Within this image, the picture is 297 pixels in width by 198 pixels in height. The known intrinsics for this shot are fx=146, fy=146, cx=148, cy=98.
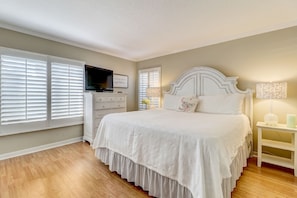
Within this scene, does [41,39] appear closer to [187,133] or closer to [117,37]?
[117,37]

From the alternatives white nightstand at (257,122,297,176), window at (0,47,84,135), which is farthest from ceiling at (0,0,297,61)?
white nightstand at (257,122,297,176)

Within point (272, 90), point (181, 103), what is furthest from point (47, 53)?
point (272, 90)

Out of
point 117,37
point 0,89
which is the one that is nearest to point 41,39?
A: point 0,89

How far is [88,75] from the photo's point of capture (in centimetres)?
371

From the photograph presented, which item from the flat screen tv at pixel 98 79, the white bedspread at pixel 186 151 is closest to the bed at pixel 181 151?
the white bedspread at pixel 186 151

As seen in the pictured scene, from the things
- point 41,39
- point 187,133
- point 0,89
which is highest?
point 41,39

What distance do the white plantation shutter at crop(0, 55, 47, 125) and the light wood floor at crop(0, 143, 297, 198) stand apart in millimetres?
812

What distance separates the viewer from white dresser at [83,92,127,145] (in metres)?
3.39

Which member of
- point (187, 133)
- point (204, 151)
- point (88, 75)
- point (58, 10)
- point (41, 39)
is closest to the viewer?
point (204, 151)

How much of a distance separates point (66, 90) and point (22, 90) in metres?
0.79

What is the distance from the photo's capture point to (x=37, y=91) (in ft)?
9.68

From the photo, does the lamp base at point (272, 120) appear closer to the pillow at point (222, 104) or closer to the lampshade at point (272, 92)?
the lampshade at point (272, 92)

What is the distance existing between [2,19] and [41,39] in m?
0.65

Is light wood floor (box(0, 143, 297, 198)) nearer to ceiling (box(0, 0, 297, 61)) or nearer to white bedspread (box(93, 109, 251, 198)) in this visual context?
white bedspread (box(93, 109, 251, 198))
